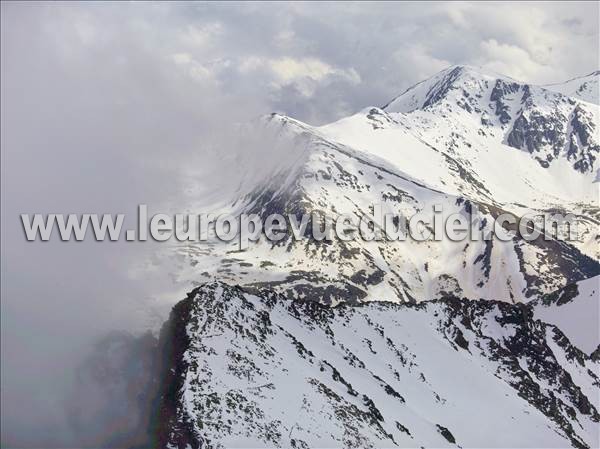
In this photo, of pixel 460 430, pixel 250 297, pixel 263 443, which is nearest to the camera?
pixel 263 443

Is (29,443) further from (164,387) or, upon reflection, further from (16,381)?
(164,387)

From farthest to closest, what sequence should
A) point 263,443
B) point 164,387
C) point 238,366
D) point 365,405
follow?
point 365,405 < point 238,366 < point 164,387 < point 263,443

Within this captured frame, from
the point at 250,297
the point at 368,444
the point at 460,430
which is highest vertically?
the point at 250,297

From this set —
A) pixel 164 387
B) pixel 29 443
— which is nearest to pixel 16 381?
pixel 29 443

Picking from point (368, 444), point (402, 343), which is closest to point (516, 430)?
point (402, 343)

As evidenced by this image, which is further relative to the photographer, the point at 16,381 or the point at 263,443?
the point at 16,381

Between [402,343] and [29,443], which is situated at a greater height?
[402,343]
